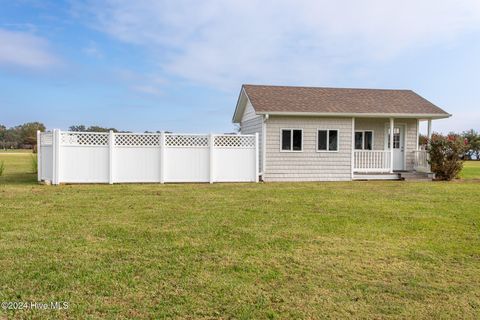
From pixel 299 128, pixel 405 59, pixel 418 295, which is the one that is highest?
pixel 405 59

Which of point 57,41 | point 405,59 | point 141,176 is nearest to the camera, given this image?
point 141,176

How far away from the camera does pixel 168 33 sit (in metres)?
20.1

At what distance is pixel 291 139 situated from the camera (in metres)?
15.9

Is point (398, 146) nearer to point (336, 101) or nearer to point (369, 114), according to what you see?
point (369, 114)

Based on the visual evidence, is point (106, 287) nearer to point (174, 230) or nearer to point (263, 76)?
point (174, 230)

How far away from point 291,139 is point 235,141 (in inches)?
96.2

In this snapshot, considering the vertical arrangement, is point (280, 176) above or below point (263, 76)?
below

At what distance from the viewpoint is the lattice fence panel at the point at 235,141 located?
14.8m

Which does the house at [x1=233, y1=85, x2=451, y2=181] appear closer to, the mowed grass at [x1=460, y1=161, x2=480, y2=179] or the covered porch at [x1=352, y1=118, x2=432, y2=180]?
the covered porch at [x1=352, y1=118, x2=432, y2=180]

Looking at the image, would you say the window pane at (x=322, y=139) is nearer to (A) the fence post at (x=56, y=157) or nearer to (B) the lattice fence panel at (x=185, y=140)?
(B) the lattice fence panel at (x=185, y=140)

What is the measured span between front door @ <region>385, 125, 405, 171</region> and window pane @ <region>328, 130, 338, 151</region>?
2.95 m

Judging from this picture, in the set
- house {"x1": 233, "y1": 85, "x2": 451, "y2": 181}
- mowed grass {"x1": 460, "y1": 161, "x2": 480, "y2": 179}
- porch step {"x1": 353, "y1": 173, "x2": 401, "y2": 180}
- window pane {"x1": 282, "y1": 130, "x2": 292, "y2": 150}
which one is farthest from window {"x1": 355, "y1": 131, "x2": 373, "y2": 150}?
mowed grass {"x1": 460, "y1": 161, "x2": 480, "y2": 179}

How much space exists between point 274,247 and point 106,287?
94.1 inches

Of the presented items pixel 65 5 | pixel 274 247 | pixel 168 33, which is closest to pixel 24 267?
pixel 274 247
